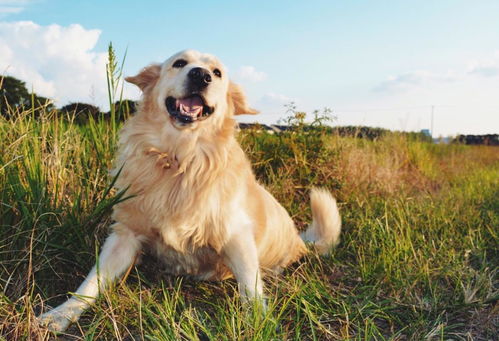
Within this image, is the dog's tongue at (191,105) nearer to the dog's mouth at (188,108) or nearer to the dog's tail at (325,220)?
the dog's mouth at (188,108)

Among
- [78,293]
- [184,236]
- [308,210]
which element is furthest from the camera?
[308,210]

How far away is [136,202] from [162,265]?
49 cm

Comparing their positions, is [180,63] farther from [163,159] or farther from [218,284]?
[218,284]

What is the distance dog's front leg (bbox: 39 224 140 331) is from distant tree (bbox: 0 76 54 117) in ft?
4.07

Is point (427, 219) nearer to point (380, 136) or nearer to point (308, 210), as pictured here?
point (308, 210)

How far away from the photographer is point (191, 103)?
8.10 feet

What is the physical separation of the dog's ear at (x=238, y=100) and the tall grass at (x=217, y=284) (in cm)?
84

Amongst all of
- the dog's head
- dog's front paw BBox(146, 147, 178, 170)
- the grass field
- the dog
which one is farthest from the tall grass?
the dog's head

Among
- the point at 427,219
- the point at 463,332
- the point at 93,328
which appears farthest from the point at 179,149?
the point at 427,219

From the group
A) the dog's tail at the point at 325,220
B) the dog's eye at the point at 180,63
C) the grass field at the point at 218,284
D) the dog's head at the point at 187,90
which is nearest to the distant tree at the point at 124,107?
the grass field at the point at 218,284

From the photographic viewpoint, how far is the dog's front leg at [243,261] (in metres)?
2.33

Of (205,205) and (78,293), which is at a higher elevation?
(205,205)

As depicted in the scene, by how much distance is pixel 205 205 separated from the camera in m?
2.36

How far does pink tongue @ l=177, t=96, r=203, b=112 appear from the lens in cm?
244
